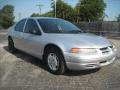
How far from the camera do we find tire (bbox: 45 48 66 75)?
20.0 ft

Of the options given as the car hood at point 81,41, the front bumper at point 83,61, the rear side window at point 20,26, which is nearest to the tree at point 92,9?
the rear side window at point 20,26

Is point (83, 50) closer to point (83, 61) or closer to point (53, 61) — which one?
point (83, 61)

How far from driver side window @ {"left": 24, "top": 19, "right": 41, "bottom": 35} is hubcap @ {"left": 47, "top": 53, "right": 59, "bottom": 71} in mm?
857

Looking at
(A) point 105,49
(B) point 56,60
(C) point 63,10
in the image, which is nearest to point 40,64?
(B) point 56,60

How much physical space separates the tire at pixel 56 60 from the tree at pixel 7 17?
66.4 meters

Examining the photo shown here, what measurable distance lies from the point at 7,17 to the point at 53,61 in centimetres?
6981

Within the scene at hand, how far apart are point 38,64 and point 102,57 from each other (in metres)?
2.43

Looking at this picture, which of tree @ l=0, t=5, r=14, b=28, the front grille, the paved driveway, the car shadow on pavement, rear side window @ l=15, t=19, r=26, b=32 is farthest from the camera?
tree @ l=0, t=5, r=14, b=28

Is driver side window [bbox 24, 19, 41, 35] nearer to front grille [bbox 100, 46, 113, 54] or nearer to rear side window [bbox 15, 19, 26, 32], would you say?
rear side window [bbox 15, 19, 26, 32]

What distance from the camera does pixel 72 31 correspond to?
23.8 ft

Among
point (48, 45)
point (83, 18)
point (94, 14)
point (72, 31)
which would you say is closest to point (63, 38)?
point (48, 45)

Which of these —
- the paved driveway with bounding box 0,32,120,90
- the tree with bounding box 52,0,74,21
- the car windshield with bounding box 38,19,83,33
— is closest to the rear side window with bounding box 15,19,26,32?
the car windshield with bounding box 38,19,83,33

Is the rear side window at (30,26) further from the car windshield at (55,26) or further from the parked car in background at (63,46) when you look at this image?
the car windshield at (55,26)

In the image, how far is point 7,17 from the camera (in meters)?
73.8
